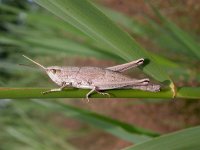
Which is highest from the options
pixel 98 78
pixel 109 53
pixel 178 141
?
pixel 109 53

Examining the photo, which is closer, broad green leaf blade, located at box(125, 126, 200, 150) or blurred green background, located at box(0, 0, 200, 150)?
broad green leaf blade, located at box(125, 126, 200, 150)

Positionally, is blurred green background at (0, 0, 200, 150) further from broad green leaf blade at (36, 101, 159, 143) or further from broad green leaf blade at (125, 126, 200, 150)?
broad green leaf blade at (125, 126, 200, 150)

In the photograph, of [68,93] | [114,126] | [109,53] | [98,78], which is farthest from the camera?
[109,53]

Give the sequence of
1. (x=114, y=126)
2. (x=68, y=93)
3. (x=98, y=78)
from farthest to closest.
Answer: (x=114, y=126) → (x=98, y=78) → (x=68, y=93)

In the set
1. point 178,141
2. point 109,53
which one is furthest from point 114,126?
point 178,141

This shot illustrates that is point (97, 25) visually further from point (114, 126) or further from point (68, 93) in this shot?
point (114, 126)

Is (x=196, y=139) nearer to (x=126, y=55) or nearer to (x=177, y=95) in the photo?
(x=177, y=95)

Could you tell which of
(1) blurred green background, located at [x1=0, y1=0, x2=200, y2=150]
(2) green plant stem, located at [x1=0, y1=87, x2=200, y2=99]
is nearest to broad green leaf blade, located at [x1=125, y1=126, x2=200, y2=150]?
(2) green plant stem, located at [x1=0, y1=87, x2=200, y2=99]
